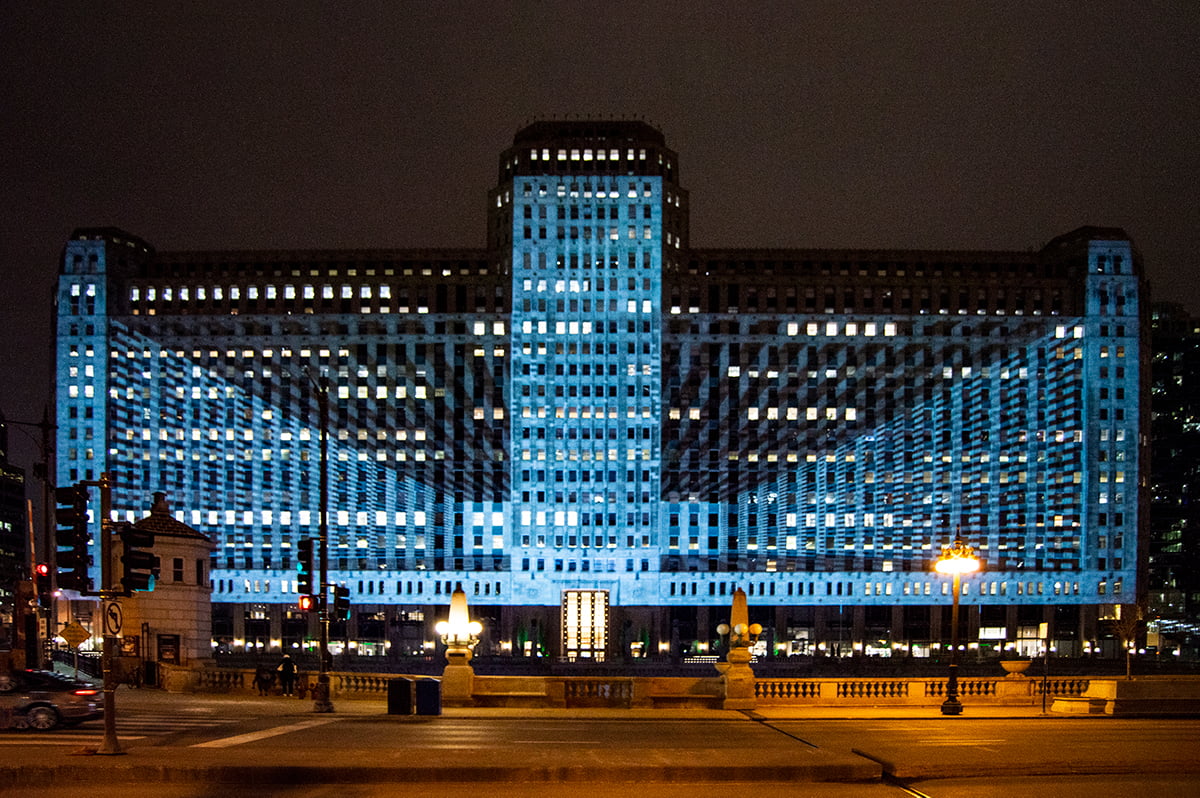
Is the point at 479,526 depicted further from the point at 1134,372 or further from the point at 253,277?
the point at 1134,372

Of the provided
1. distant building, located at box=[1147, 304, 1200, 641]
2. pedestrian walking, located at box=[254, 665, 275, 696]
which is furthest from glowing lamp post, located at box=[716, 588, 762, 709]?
distant building, located at box=[1147, 304, 1200, 641]

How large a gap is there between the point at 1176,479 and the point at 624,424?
4466 inches

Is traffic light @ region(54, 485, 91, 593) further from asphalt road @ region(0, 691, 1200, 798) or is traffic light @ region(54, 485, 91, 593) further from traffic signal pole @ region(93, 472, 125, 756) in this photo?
asphalt road @ region(0, 691, 1200, 798)

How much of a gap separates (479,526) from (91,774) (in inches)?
4306

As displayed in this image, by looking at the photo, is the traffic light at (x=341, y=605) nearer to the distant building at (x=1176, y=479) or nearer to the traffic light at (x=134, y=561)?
the traffic light at (x=134, y=561)

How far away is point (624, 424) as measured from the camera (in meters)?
130

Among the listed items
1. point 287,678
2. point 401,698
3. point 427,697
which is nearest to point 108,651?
point 401,698

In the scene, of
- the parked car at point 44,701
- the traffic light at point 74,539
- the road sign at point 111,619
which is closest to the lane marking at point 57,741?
the parked car at point 44,701

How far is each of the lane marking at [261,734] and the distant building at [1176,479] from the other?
183394 millimetres

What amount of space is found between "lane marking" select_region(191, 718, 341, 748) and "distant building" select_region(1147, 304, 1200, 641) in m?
183

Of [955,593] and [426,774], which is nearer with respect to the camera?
[426,774]

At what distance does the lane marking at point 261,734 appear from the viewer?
1016 inches

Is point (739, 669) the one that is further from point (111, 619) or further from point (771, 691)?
point (111, 619)

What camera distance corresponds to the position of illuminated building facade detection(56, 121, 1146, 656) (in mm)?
129375
